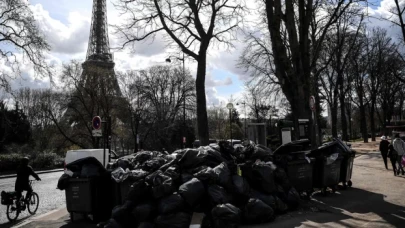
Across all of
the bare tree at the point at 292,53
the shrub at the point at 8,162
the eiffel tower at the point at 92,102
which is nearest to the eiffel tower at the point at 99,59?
the eiffel tower at the point at 92,102

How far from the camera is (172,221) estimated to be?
6.87 metres

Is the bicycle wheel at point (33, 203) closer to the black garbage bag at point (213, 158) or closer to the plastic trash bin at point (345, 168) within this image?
the black garbage bag at point (213, 158)

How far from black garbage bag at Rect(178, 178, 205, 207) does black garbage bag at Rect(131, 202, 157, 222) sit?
22.5 inches

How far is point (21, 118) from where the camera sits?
161 ft

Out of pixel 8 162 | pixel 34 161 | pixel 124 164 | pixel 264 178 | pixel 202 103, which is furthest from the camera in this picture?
pixel 34 161

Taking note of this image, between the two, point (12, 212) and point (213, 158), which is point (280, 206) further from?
point (12, 212)

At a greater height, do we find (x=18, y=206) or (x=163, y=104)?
(x=163, y=104)

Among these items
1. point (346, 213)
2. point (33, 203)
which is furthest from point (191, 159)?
point (33, 203)

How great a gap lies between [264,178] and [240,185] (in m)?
0.81

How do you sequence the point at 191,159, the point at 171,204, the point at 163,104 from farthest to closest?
the point at 163,104 < the point at 191,159 < the point at 171,204

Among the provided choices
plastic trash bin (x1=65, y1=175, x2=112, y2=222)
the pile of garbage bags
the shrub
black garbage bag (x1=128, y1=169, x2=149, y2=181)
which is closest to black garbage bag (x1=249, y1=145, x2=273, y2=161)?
the pile of garbage bags

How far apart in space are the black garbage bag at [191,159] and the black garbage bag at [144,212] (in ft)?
4.07

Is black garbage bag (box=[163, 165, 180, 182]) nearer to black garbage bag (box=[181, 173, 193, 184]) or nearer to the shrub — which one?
black garbage bag (box=[181, 173, 193, 184])

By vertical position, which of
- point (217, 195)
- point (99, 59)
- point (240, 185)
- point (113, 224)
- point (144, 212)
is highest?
point (99, 59)
